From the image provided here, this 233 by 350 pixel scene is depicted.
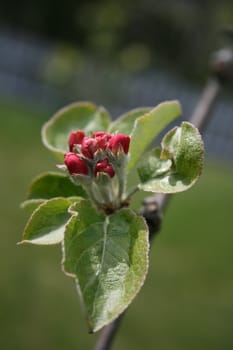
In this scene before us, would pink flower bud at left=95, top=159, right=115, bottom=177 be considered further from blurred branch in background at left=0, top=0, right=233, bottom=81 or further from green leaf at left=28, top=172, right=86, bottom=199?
blurred branch in background at left=0, top=0, right=233, bottom=81

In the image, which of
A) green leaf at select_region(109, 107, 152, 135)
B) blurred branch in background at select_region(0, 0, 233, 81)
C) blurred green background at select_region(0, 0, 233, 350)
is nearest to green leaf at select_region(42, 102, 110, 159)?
green leaf at select_region(109, 107, 152, 135)

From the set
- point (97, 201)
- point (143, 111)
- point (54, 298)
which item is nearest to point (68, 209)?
point (97, 201)

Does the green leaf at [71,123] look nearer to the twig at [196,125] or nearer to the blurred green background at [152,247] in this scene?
the twig at [196,125]

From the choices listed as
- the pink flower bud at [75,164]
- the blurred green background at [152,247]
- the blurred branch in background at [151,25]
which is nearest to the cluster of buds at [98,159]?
the pink flower bud at [75,164]

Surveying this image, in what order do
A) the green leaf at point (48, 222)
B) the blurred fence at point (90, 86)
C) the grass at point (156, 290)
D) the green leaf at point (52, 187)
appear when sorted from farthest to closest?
the blurred fence at point (90, 86) → the grass at point (156, 290) → the green leaf at point (52, 187) → the green leaf at point (48, 222)

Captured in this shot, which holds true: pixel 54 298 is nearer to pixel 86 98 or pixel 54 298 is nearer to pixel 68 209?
pixel 68 209

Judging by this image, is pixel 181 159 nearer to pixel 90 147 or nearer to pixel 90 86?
pixel 90 147
